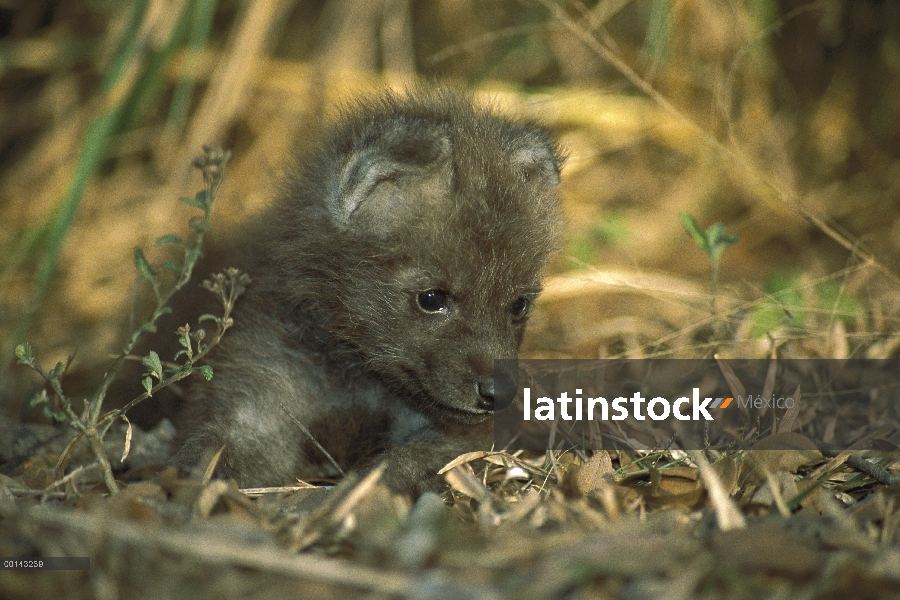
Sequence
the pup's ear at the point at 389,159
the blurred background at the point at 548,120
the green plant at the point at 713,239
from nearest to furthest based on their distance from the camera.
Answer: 1. the pup's ear at the point at 389,159
2. the green plant at the point at 713,239
3. the blurred background at the point at 548,120

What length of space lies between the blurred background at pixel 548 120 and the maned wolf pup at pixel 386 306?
5.91ft

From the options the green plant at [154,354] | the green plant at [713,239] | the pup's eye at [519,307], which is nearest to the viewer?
the green plant at [154,354]

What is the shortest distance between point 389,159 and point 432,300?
531 millimetres

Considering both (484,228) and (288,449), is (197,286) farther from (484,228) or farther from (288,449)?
(484,228)

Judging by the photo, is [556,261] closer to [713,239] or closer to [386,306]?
[713,239]

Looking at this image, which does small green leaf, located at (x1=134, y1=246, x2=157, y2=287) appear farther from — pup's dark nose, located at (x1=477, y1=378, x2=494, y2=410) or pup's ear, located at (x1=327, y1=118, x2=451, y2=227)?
pup's dark nose, located at (x1=477, y1=378, x2=494, y2=410)

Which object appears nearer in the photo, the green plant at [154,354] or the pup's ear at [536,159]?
the green plant at [154,354]

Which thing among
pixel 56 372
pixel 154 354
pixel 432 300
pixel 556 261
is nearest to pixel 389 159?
pixel 432 300

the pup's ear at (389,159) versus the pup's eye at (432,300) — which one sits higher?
the pup's ear at (389,159)

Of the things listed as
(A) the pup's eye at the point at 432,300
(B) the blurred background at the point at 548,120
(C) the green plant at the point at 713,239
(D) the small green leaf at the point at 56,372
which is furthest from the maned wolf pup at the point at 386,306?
(B) the blurred background at the point at 548,120

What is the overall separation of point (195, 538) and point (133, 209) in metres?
4.80

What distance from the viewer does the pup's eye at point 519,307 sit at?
128 inches

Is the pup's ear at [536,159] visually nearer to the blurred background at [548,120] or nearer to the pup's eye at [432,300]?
the pup's eye at [432,300]

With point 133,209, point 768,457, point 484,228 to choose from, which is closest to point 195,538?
point 484,228
